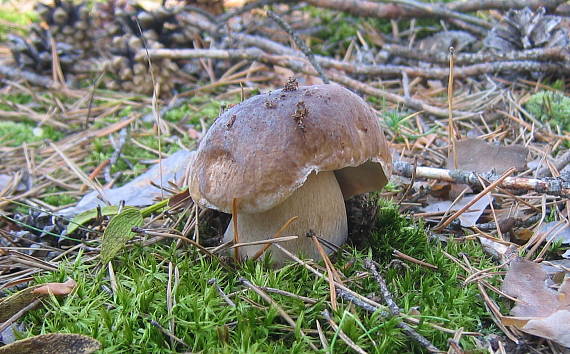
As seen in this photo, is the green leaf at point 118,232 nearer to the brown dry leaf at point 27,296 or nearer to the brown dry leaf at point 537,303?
the brown dry leaf at point 27,296

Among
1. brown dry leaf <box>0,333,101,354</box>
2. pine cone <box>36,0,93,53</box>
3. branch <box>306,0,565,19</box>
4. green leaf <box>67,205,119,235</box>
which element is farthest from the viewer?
pine cone <box>36,0,93,53</box>

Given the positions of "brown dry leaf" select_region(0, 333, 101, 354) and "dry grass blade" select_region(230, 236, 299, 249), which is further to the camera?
"dry grass blade" select_region(230, 236, 299, 249)

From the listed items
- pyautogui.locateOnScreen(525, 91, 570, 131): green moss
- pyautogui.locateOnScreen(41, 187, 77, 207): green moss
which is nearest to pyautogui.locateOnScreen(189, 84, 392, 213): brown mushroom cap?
pyautogui.locateOnScreen(41, 187, 77, 207): green moss

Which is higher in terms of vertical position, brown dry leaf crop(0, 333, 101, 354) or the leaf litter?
brown dry leaf crop(0, 333, 101, 354)

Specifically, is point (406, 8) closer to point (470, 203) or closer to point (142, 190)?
point (470, 203)

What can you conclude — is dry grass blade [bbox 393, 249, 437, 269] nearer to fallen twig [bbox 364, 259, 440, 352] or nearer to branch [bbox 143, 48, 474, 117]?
fallen twig [bbox 364, 259, 440, 352]

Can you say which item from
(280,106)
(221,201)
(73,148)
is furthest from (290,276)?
(73,148)

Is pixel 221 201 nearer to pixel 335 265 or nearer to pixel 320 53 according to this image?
pixel 335 265
